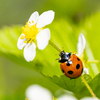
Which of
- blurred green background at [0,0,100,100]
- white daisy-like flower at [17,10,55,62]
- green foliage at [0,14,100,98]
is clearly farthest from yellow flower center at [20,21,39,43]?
blurred green background at [0,0,100,100]

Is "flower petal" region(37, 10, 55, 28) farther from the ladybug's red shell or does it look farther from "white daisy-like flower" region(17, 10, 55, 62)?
the ladybug's red shell

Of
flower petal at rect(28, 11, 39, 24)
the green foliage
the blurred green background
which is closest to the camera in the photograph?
flower petal at rect(28, 11, 39, 24)

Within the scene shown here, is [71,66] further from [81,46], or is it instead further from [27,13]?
[27,13]

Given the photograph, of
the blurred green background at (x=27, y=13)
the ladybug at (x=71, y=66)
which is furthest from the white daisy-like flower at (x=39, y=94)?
the blurred green background at (x=27, y=13)

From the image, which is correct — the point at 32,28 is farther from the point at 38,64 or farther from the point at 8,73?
the point at 8,73

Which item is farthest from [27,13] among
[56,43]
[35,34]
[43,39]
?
[43,39]

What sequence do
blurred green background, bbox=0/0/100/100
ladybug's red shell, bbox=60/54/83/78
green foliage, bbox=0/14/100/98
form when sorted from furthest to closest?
blurred green background, bbox=0/0/100/100 < green foliage, bbox=0/14/100/98 < ladybug's red shell, bbox=60/54/83/78
